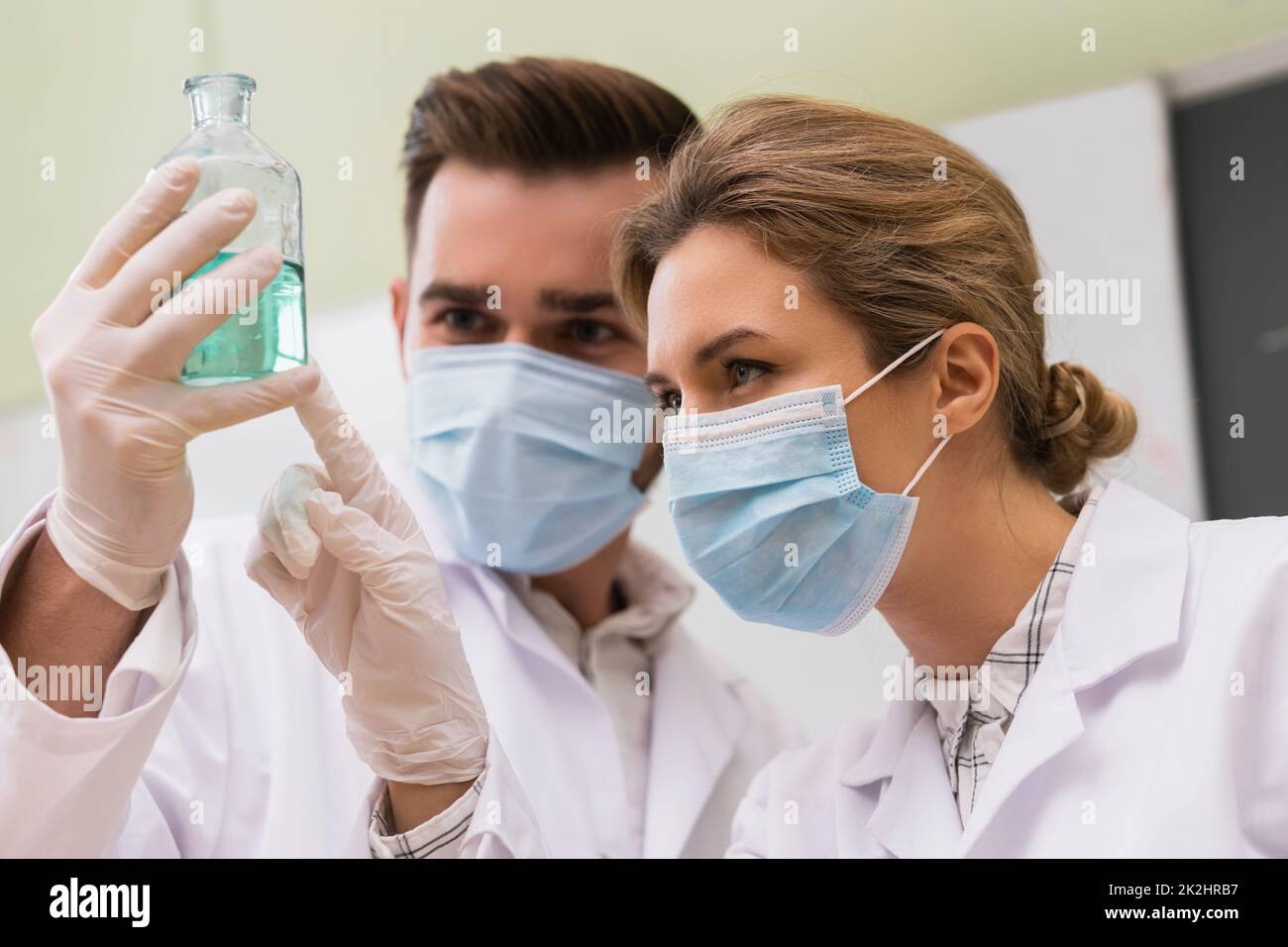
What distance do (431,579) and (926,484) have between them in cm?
56


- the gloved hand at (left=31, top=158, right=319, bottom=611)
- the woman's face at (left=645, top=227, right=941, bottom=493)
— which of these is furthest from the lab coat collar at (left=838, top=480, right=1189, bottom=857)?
the gloved hand at (left=31, top=158, right=319, bottom=611)

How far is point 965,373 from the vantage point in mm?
1382

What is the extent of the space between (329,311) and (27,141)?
677mm

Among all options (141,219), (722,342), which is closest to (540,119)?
(722,342)

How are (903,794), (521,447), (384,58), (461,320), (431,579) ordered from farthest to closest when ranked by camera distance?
(384,58) → (461,320) → (521,447) → (903,794) → (431,579)

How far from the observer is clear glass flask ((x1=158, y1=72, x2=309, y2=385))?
3.52ft

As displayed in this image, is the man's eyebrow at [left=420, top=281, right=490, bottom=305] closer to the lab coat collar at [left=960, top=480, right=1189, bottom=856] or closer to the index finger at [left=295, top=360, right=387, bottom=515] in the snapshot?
the index finger at [left=295, top=360, right=387, bottom=515]

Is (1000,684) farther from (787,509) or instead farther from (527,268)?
(527,268)

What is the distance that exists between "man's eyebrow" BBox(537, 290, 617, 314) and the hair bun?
613 millimetres

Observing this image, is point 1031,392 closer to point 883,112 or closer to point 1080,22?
point 883,112

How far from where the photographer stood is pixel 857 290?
1344 millimetres

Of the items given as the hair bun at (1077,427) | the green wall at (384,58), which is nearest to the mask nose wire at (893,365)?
the hair bun at (1077,427)

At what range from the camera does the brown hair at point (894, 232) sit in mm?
1352
